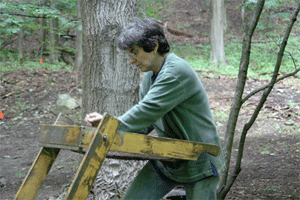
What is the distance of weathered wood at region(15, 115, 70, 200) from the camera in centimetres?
193

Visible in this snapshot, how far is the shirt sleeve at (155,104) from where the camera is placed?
1778 mm

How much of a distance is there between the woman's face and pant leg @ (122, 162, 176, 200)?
790 mm

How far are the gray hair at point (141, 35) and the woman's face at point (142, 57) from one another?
31mm

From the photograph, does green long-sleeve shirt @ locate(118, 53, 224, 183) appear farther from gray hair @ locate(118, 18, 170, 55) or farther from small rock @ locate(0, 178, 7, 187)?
small rock @ locate(0, 178, 7, 187)

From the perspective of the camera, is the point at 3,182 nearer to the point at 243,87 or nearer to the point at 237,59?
the point at 243,87

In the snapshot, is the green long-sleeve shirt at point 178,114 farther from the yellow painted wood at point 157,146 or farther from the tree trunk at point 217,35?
the tree trunk at point 217,35

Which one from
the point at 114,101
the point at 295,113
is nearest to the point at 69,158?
the point at 114,101

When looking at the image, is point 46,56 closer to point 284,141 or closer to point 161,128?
point 284,141

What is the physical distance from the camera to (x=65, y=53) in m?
16.7

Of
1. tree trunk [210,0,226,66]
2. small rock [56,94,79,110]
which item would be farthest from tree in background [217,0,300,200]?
tree trunk [210,0,226,66]

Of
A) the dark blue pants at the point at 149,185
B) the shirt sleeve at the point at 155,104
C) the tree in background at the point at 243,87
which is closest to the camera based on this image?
the shirt sleeve at the point at 155,104

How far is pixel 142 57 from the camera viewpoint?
2121mm

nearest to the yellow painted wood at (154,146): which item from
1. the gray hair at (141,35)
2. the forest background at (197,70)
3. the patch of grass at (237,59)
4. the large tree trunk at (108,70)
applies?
the gray hair at (141,35)

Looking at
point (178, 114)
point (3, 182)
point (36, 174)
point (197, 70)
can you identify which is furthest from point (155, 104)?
point (197, 70)
